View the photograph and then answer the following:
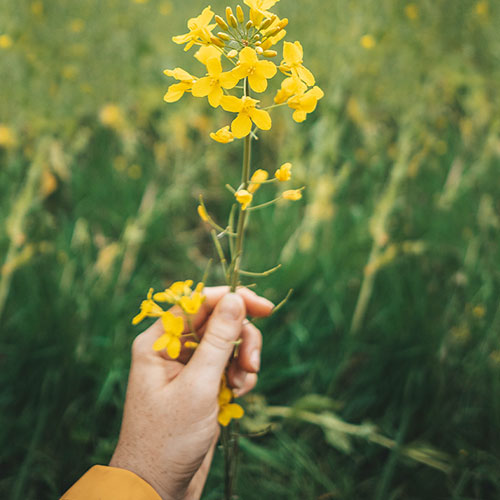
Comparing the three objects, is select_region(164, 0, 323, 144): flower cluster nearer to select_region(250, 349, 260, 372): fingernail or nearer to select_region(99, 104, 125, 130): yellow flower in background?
select_region(250, 349, 260, 372): fingernail

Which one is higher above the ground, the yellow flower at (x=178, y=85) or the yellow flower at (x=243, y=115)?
the yellow flower at (x=178, y=85)

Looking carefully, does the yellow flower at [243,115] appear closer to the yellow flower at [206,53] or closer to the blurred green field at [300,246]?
the yellow flower at [206,53]

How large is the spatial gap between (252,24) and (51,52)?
153cm

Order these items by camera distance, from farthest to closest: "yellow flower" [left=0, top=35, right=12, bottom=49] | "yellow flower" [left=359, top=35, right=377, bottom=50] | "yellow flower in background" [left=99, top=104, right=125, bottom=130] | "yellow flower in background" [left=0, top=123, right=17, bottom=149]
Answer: "yellow flower in background" [left=99, top=104, right=125, bottom=130] < "yellow flower in background" [left=0, top=123, right=17, bottom=149] < "yellow flower" [left=359, top=35, right=377, bottom=50] < "yellow flower" [left=0, top=35, right=12, bottom=49]

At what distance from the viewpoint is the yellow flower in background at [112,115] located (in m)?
2.23

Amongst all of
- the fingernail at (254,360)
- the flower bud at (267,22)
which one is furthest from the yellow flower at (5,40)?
the fingernail at (254,360)

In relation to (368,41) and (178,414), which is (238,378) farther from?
(368,41)

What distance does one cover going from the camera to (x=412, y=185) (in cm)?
211

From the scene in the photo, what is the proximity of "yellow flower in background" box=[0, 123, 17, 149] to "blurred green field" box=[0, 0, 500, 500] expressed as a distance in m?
0.02

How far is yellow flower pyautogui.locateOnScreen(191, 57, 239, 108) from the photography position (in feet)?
2.07

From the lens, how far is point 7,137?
2057mm

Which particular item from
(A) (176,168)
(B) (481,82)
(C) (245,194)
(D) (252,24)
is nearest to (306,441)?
(C) (245,194)

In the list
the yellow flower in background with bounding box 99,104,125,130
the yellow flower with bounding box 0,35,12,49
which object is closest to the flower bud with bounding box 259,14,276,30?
the yellow flower with bounding box 0,35,12,49

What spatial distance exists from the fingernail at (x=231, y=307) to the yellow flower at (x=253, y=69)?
1.36 ft
